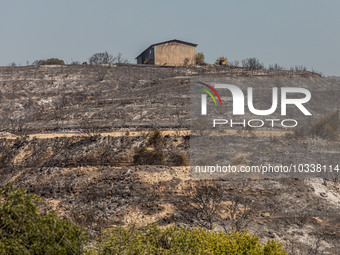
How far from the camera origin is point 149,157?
29.2m

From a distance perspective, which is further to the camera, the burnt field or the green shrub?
the green shrub

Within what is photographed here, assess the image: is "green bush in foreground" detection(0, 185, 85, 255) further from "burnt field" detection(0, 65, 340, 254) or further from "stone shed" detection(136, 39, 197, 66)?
"stone shed" detection(136, 39, 197, 66)

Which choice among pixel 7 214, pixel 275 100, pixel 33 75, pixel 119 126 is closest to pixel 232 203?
pixel 7 214

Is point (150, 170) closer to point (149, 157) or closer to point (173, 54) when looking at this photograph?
point (149, 157)

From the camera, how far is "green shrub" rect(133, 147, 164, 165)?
2894cm

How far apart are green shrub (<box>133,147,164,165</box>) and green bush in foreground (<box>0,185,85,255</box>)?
59.4 ft

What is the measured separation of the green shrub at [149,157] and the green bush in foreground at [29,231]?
18.1m

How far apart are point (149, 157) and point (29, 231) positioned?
19.1 m

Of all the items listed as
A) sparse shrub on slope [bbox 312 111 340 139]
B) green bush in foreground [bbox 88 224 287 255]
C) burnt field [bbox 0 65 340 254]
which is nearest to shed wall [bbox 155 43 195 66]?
burnt field [bbox 0 65 340 254]

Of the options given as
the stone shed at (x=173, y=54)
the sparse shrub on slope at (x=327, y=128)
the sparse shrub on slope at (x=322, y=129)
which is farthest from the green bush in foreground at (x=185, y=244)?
the stone shed at (x=173, y=54)

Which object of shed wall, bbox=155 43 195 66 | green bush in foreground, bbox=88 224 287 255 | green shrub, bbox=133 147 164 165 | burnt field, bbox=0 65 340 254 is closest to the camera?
green bush in foreground, bbox=88 224 287 255

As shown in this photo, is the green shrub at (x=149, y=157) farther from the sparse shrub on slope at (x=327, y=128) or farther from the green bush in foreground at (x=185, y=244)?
the green bush in foreground at (x=185, y=244)

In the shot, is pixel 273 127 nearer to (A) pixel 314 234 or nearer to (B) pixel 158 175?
(B) pixel 158 175

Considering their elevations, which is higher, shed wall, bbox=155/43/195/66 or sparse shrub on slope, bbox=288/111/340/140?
shed wall, bbox=155/43/195/66
